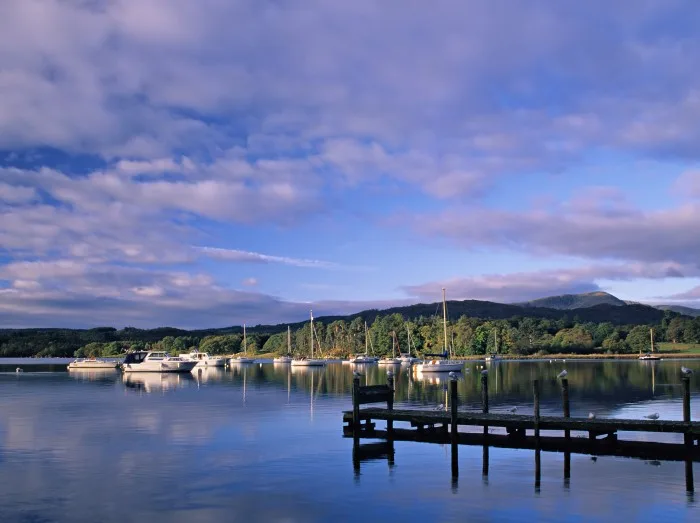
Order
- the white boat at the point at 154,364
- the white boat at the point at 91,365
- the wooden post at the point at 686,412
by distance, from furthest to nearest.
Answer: the white boat at the point at 91,365
the white boat at the point at 154,364
the wooden post at the point at 686,412

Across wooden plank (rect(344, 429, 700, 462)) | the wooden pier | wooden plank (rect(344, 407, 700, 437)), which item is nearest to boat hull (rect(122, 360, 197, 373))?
the wooden pier

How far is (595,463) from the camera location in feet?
104

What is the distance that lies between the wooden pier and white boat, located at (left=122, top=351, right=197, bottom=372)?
377 feet

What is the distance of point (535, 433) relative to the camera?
31438mm

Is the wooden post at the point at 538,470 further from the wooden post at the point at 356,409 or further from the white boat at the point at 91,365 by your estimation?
the white boat at the point at 91,365

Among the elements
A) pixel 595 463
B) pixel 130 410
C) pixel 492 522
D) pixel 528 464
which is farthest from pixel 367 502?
pixel 130 410

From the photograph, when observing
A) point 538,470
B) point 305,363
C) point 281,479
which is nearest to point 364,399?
point 281,479

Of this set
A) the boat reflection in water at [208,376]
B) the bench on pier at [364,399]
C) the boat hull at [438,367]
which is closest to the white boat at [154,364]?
the boat reflection in water at [208,376]

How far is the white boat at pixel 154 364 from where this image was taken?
14650cm

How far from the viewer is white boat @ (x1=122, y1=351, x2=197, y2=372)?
481 ft

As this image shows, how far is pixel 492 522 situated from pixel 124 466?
18.0m

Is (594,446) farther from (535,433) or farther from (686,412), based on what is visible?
(686,412)

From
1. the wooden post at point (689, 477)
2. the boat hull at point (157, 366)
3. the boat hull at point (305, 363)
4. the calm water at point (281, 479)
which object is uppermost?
the wooden post at point (689, 477)

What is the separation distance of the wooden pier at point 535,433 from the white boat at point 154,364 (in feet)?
377
